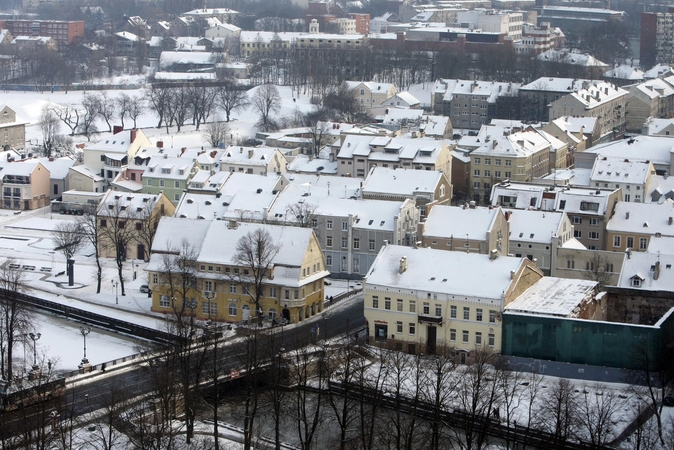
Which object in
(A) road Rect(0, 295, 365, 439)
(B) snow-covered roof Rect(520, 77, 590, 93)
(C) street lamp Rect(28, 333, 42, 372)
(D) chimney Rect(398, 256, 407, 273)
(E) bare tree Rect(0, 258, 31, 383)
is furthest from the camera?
(B) snow-covered roof Rect(520, 77, 590, 93)

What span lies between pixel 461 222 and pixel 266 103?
6303 cm

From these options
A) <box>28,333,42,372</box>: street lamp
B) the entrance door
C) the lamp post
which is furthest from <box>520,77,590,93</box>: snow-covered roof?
<box>28,333,42,372</box>: street lamp

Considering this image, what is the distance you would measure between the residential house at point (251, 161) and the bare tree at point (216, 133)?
47.1 ft

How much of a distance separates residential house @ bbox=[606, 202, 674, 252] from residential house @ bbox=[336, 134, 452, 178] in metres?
17.7

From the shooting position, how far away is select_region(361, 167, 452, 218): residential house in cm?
7638

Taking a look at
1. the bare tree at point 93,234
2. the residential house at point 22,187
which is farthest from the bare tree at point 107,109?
the bare tree at point 93,234

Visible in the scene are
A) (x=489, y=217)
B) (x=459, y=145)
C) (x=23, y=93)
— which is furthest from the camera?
(x=23, y=93)

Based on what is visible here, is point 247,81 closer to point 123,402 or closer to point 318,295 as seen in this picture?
point 318,295

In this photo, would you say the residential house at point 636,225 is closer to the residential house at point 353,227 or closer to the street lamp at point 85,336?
the residential house at point 353,227

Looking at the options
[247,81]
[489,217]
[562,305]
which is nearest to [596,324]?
[562,305]

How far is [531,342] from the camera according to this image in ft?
182

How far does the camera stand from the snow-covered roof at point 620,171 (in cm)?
8281

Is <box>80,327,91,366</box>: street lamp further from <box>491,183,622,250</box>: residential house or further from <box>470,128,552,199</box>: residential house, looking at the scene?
<box>470,128,552,199</box>: residential house

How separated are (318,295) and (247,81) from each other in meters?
85.4
